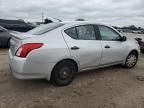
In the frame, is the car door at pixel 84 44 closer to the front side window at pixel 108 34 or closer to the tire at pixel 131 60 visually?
the front side window at pixel 108 34

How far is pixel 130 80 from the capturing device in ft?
15.8

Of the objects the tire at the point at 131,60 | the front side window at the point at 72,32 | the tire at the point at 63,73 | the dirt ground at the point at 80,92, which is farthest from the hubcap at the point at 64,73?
the tire at the point at 131,60

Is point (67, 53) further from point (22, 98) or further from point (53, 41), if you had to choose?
point (22, 98)

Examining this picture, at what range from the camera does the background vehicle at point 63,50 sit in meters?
3.65

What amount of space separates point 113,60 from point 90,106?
2.15 metres

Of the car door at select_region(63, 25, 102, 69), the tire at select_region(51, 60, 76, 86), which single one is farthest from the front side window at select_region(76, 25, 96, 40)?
the tire at select_region(51, 60, 76, 86)

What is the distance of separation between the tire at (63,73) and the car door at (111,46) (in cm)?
103

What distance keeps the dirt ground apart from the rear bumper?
0.40 meters

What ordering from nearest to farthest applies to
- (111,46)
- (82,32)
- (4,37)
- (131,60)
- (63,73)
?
(63,73), (82,32), (111,46), (131,60), (4,37)

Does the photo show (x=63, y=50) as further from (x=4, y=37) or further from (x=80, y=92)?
(x=4, y=37)

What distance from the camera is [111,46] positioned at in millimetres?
4973

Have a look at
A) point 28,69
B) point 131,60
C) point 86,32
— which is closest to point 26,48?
point 28,69

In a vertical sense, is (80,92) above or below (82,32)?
below

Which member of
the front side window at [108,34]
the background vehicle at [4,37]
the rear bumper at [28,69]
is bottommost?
the rear bumper at [28,69]
